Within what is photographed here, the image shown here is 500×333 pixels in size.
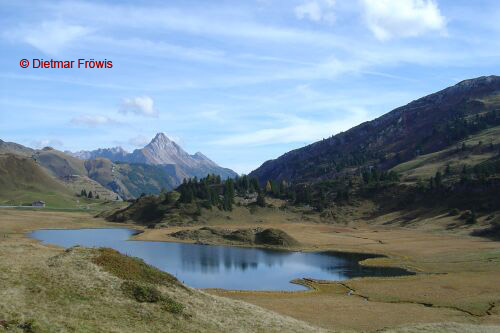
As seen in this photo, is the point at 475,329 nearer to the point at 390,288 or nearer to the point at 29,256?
the point at 390,288

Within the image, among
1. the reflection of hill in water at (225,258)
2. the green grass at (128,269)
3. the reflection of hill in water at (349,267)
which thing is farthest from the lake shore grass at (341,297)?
the reflection of hill in water at (225,258)

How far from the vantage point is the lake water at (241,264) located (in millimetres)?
91312

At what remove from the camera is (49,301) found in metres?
37.9

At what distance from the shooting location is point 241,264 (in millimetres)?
115500

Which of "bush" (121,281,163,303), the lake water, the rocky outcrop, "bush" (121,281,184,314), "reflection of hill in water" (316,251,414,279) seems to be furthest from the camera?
the rocky outcrop

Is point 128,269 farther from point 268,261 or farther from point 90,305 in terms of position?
point 268,261

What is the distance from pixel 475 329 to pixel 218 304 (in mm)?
26515

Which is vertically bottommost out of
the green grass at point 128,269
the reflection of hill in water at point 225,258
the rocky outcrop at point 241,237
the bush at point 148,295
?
the reflection of hill in water at point 225,258

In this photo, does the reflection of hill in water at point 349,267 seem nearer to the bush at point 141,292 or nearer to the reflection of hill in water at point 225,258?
the reflection of hill in water at point 225,258

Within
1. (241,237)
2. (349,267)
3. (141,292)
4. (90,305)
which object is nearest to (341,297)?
(349,267)

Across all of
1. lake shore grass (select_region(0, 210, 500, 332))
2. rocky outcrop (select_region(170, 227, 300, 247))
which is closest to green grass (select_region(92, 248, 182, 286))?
lake shore grass (select_region(0, 210, 500, 332))

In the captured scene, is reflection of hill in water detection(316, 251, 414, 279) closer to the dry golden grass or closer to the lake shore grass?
the lake shore grass

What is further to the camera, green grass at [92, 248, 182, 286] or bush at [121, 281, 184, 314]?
green grass at [92, 248, 182, 286]

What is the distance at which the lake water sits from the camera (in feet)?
300
